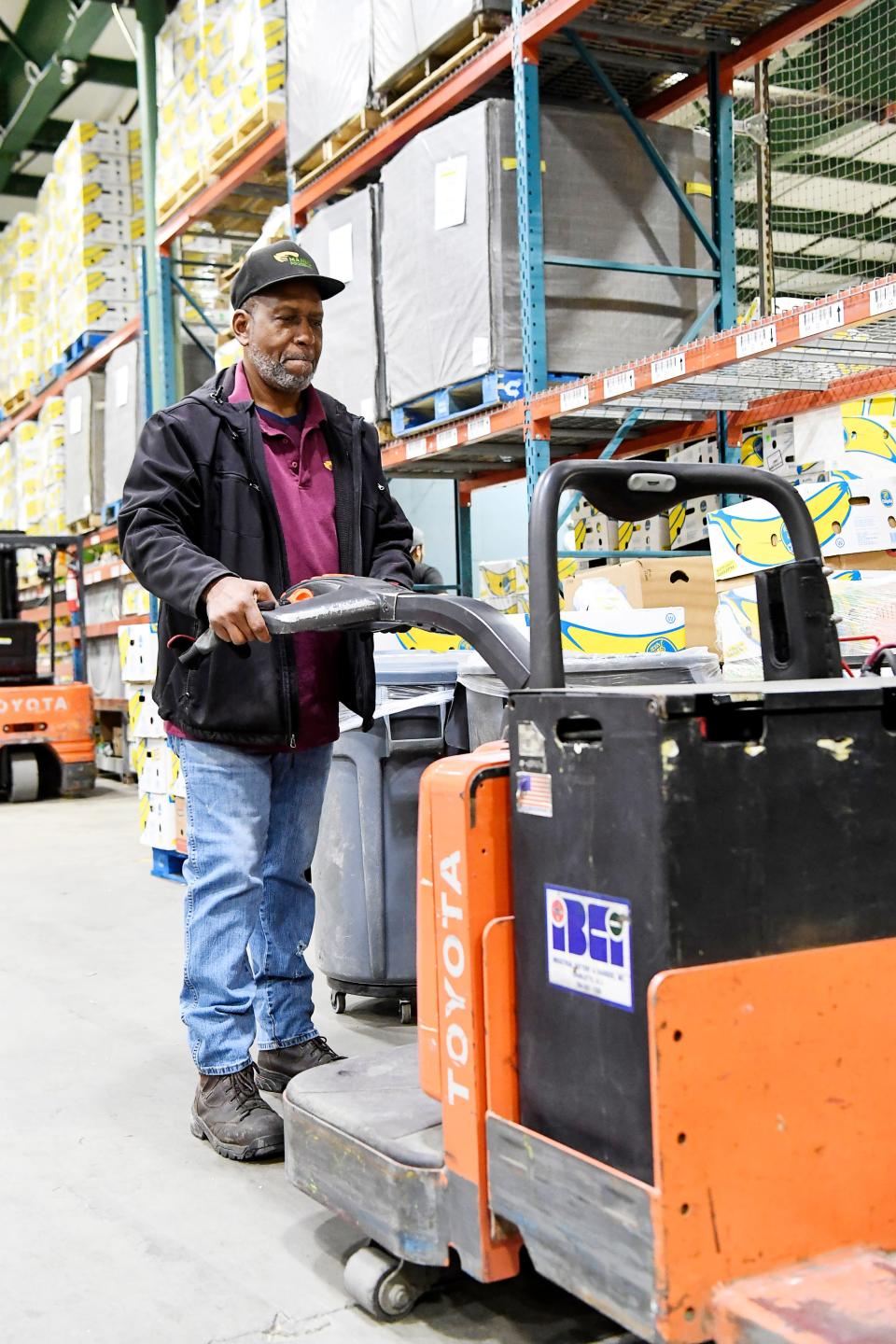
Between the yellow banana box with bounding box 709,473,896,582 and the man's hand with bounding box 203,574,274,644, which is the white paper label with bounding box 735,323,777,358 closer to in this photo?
the yellow banana box with bounding box 709,473,896,582

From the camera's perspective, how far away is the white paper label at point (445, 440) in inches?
213

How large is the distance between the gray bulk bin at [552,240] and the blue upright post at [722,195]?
0.24 feet

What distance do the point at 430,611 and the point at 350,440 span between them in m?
0.98

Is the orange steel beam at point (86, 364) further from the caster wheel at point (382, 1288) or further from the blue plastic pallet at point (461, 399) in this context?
the caster wheel at point (382, 1288)

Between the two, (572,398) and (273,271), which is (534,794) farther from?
(572,398)

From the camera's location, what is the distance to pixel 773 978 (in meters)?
1.43

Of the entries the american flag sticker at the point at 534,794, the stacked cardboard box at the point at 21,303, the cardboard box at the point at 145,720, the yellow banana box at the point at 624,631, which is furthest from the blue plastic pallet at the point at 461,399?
the stacked cardboard box at the point at 21,303

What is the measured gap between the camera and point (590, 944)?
1482 millimetres

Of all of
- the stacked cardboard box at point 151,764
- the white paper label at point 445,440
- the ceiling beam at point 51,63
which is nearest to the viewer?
the white paper label at point 445,440

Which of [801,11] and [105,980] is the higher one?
[801,11]

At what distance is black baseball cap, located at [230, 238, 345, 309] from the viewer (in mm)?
2613

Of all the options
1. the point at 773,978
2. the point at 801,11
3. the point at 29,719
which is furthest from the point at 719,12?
the point at 29,719

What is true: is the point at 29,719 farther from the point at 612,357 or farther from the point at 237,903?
the point at 237,903

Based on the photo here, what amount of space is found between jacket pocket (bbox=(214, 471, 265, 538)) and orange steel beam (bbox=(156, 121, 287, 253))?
15.9ft
